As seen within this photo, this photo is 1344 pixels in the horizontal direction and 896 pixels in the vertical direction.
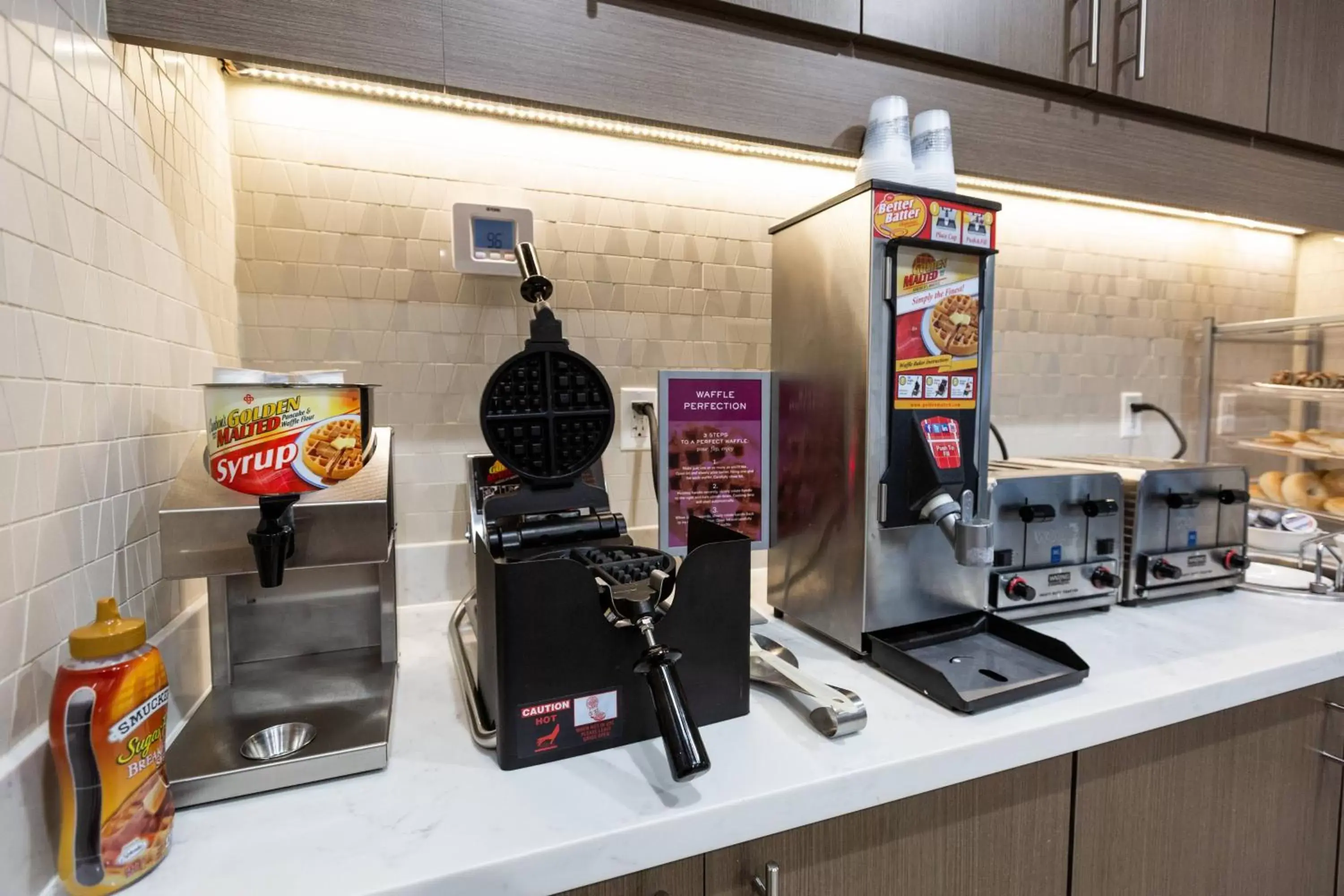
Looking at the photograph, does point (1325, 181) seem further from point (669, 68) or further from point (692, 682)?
point (692, 682)

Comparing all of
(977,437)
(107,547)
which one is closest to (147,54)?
(107,547)

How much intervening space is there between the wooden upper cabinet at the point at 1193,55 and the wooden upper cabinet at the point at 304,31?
3.58 ft

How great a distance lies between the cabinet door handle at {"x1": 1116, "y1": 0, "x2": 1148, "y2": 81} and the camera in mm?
1069

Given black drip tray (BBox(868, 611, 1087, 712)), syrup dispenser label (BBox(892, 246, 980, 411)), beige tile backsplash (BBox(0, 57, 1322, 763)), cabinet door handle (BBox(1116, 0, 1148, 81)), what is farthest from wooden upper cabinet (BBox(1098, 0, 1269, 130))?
black drip tray (BBox(868, 611, 1087, 712))

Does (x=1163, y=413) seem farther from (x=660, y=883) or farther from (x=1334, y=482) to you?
(x=660, y=883)

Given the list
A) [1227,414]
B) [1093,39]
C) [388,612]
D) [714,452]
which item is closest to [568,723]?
[388,612]

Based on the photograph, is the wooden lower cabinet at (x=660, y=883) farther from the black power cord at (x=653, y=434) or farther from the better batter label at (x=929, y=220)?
the better batter label at (x=929, y=220)

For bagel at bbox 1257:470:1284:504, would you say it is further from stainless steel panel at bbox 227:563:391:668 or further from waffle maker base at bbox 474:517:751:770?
stainless steel panel at bbox 227:563:391:668

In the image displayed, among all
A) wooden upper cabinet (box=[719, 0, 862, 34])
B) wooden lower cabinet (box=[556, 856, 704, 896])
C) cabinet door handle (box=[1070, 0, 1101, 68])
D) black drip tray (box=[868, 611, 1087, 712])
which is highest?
cabinet door handle (box=[1070, 0, 1101, 68])

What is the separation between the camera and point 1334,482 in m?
1.48

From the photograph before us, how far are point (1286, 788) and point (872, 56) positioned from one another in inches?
48.2

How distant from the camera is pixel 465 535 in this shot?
45.2 inches

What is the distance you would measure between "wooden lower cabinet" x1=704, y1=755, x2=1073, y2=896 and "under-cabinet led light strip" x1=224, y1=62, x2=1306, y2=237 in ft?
2.89

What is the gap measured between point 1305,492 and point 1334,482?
0.18 feet
